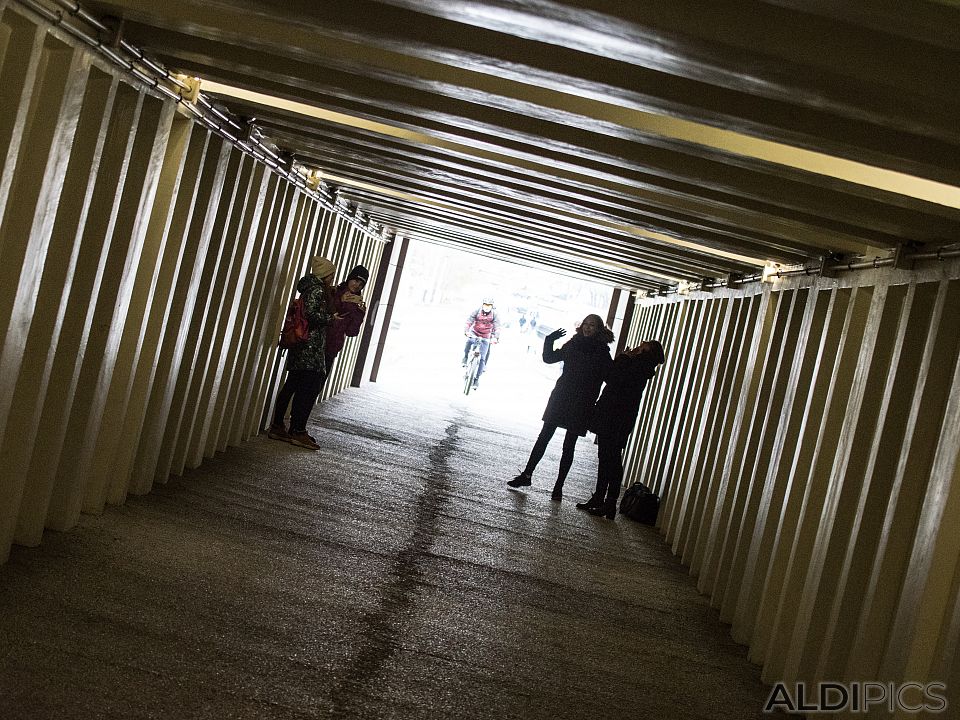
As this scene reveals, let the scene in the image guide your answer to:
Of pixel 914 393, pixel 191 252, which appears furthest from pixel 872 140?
pixel 191 252

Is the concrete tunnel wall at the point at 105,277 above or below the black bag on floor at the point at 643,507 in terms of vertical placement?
above

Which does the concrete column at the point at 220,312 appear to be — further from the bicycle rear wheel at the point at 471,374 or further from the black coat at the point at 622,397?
the bicycle rear wheel at the point at 471,374

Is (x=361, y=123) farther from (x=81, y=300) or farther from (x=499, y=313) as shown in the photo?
(x=499, y=313)

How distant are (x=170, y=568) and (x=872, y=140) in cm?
453

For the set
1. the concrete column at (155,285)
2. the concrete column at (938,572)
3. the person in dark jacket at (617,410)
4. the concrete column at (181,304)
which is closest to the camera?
the concrete column at (938,572)

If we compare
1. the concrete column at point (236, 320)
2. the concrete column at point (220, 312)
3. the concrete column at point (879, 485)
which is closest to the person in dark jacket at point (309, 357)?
the concrete column at point (236, 320)

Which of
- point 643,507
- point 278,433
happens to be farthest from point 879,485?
point 278,433

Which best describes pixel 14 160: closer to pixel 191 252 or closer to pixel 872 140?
pixel 191 252

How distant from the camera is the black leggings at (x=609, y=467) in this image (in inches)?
451

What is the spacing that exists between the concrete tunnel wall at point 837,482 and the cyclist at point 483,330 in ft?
37.8

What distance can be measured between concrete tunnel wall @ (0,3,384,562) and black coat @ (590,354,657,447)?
13.7 ft

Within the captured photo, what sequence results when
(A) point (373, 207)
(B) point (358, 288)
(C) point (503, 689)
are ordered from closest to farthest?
(C) point (503, 689)
(B) point (358, 288)
(A) point (373, 207)

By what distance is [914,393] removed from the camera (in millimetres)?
5930

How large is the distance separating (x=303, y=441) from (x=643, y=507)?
400 centimetres
